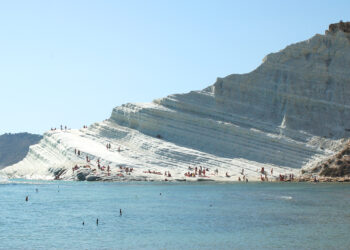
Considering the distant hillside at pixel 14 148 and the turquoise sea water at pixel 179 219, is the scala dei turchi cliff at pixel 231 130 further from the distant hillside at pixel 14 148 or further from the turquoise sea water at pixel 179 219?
the distant hillside at pixel 14 148

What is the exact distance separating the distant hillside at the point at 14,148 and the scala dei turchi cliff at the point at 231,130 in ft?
312

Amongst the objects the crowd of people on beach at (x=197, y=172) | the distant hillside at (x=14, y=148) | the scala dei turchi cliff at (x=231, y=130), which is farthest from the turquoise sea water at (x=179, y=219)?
the distant hillside at (x=14, y=148)

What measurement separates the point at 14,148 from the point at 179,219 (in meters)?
165

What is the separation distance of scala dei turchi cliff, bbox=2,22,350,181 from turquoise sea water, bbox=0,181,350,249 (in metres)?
16.7

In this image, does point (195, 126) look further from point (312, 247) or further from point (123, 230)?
point (312, 247)

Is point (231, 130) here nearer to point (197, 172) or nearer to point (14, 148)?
point (197, 172)

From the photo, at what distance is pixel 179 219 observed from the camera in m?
32.0

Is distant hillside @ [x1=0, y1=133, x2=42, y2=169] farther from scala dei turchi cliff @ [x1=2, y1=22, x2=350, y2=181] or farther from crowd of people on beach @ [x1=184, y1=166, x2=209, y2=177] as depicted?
crowd of people on beach @ [x1=184, y1=166, x2=209, y2=177]

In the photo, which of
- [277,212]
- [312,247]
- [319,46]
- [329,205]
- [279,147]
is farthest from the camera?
[319,46]

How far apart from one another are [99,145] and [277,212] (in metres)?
41.6

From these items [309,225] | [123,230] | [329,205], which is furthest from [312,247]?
[329,205]

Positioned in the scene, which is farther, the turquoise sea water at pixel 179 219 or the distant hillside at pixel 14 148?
the distant hillside at pixel 14 148

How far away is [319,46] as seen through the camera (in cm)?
8000

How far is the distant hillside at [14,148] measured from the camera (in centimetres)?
17550
